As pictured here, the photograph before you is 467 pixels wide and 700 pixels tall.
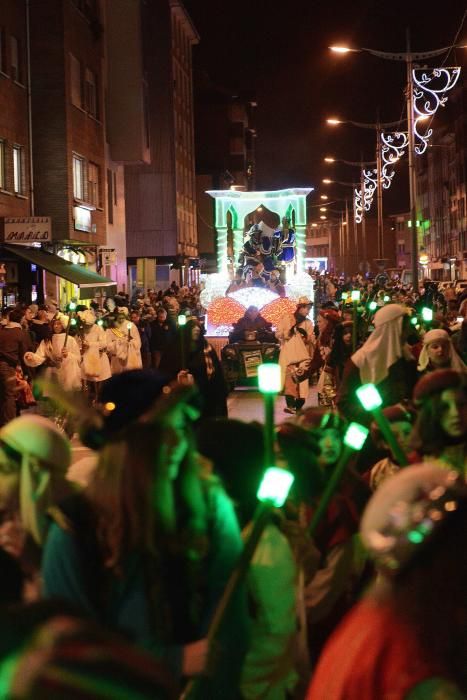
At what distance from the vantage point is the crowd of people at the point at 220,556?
77.9 inches

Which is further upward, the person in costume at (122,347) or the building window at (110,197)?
the building window at (110,197)

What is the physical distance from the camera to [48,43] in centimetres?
3509

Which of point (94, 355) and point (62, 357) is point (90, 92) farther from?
point (62, 357)

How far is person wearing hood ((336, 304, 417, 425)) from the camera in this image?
32.1 feet

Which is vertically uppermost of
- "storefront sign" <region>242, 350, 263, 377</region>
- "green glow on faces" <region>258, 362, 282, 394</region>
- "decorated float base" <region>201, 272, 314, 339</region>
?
"decorated float base" <region>201, 272, 314, 339</region>

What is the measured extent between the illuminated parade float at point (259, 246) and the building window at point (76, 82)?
5.19 meters

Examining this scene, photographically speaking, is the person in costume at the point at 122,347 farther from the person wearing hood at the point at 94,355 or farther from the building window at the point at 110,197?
the building window at the point at 110,197

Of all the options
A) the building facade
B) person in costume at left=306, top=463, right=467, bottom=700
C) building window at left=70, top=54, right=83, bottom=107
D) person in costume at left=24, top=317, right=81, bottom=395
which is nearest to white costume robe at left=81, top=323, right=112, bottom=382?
person in costume at left=24, top=317, right=81, bottom=395

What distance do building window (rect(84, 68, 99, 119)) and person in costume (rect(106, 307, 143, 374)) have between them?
63.4ft

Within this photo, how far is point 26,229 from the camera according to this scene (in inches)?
1234

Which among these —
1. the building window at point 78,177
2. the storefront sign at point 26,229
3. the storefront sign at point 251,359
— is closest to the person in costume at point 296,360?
the storefront sign at point 251,359

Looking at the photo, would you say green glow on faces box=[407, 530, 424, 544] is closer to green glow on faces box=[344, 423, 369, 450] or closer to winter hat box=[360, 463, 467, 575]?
winter hat box=[360, 463, 467, 575]

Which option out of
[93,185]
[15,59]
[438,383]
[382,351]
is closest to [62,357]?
[382,351]

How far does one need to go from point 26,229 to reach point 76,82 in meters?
8.18
